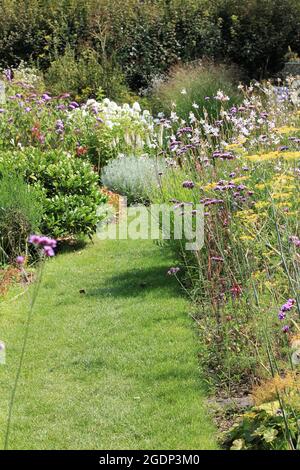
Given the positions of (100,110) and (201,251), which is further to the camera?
(100,110)

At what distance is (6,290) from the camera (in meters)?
6.55

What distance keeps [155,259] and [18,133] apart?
292 cm

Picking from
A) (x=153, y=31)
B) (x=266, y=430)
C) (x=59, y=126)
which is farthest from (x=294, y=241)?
(x=153, y=31)

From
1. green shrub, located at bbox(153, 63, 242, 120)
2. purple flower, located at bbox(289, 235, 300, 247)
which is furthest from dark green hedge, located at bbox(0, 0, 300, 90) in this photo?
purple flower, located at bbox(289, 235, 300, 247)

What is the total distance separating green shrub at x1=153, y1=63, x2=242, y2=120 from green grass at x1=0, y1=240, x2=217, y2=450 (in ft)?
16.3

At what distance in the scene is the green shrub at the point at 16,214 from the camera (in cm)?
706

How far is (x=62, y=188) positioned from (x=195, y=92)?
16.3 ft

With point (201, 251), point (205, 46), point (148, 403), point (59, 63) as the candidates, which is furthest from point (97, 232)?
point (205, 46)

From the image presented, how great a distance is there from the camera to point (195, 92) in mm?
12242

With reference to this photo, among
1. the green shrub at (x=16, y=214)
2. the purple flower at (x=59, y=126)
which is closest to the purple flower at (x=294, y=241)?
the green shrub at (x=16, y=214)

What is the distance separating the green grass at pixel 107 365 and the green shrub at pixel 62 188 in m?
0.56

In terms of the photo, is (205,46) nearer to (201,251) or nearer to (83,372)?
(201,251)

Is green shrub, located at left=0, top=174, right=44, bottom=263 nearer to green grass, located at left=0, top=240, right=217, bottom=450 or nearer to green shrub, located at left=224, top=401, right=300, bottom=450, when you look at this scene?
green grass, located at left=0, top=240, right=217, bottom=450
